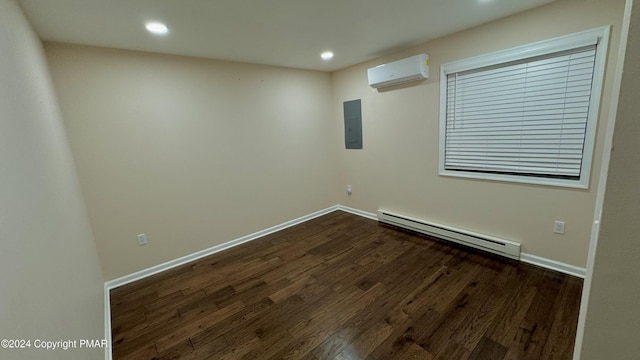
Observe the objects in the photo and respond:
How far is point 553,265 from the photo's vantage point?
235cm

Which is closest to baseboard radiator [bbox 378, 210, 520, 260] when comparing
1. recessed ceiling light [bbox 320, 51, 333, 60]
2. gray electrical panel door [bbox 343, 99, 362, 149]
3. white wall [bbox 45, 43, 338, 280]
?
gray electrical panel door [bbox 343, 99, 362, 149]

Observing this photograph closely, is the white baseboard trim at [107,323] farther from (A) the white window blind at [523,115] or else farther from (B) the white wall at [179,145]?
(A) the white window blind at [523,115]

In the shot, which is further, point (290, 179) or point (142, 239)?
point (290, 179)

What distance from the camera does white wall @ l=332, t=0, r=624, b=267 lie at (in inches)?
80.6

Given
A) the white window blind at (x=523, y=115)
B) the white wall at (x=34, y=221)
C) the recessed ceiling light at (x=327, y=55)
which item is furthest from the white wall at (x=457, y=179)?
the white wall at (x=34, y=221)

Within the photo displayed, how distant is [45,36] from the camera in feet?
6.43

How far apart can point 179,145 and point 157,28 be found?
3.75ft

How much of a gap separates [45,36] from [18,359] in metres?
2.45

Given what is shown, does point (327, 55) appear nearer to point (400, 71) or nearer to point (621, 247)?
point (400, 71)

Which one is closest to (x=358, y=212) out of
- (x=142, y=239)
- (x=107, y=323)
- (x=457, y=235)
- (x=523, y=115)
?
(x=457, y=235)

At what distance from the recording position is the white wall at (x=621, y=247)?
0.53 m

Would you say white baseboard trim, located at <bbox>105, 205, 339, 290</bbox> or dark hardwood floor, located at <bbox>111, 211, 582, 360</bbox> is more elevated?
white baseboard trim, located at <bbox>105, 205, 339, 290</bbox>

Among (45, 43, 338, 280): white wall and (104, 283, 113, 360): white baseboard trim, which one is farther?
(45, 43, 338, 280): white wall

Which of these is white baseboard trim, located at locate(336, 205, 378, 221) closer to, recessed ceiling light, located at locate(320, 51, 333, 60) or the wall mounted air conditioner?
the wall mounted air conditioner
